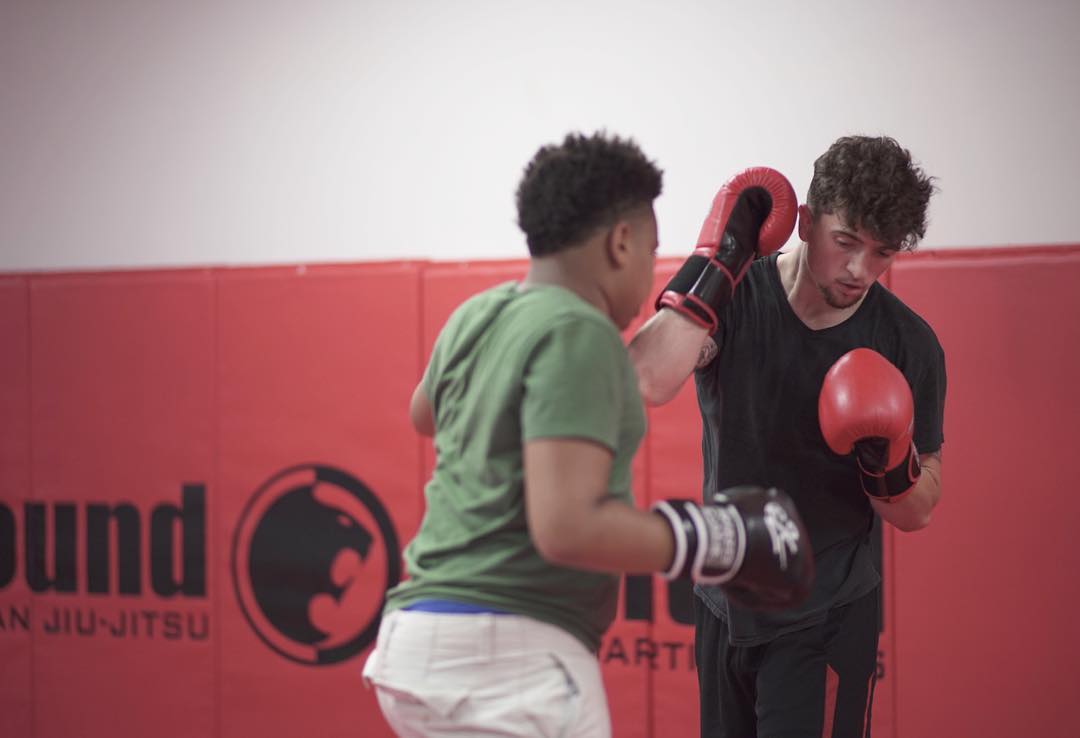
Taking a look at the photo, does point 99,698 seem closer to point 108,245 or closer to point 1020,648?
point 108,245

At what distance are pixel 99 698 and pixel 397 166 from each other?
1951 mm

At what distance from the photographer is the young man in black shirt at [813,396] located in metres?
1.74

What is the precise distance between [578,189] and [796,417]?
80cm

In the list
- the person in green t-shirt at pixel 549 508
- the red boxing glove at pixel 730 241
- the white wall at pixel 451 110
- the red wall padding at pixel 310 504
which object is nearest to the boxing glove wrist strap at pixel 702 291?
the red boxing glove at pixel 730 241

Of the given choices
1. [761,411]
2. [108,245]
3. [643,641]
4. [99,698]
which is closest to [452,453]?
[761,411]

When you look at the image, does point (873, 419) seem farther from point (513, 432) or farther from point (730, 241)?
point (513, 432)

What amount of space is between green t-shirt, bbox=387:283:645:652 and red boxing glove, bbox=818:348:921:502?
23.3 inches

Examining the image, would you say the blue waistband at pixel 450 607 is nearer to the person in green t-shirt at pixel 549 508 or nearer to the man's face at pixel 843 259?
the person in green t-shirt at pixel 549 508

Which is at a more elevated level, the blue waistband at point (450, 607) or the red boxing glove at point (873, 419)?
the red boxing glove at point (873, 419)

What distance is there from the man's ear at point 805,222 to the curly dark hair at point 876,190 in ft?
0.14

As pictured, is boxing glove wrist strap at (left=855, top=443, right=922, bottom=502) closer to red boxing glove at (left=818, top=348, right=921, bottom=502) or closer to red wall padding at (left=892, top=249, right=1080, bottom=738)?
red boxing glove at (left=818, top=348, right=921, bottom=502)

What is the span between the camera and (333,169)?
132 inches

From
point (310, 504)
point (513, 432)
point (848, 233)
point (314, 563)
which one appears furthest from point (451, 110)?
point (513, 432)

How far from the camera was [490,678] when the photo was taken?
1232 millimetres
